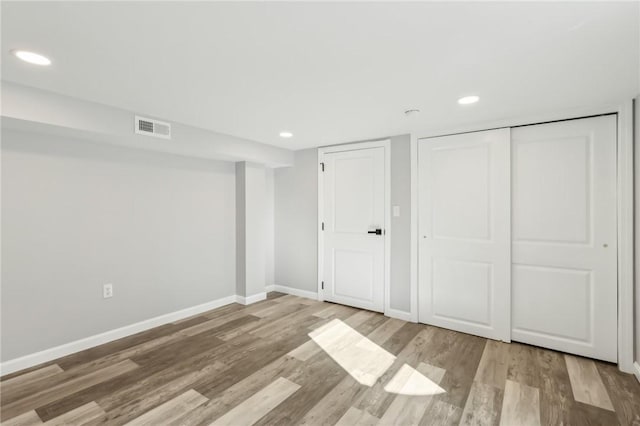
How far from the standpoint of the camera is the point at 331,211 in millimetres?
4355

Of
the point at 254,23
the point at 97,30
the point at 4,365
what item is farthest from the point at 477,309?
the point at 4,365

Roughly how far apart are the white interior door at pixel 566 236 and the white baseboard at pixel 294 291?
253 cm

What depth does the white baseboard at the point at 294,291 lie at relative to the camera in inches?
180

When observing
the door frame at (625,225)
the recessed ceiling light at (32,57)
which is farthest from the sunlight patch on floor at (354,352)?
the recessed ceiling light at (32,57)

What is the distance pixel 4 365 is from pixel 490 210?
454 centimetres

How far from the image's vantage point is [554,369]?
8.48 feet

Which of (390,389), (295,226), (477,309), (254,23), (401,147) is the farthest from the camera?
(295,226)

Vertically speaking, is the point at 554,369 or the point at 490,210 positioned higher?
the point at 490,210

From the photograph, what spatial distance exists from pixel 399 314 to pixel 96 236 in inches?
134

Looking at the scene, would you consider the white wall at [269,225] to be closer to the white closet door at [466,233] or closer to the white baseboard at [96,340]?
the white baseboard at [96,340]

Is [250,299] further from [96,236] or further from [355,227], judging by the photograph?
[96,236]

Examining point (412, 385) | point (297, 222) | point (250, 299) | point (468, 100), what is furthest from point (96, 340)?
point (468, 100)

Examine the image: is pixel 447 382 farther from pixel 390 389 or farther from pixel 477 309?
pixel 477 309

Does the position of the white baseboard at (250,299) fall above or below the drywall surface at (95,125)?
below
